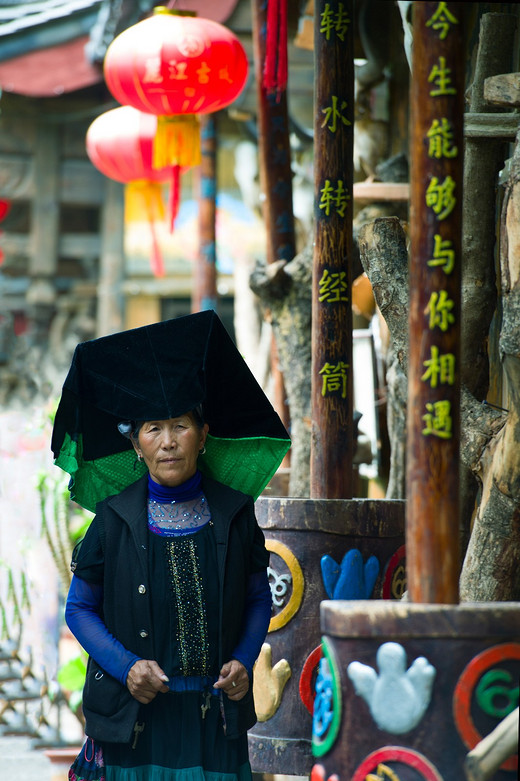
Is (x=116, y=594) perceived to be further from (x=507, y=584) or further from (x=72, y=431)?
(x=507, y=584)

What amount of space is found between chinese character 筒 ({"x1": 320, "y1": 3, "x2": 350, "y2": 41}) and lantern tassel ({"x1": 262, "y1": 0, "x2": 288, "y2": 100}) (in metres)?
0.91

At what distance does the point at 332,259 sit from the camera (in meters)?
3.40

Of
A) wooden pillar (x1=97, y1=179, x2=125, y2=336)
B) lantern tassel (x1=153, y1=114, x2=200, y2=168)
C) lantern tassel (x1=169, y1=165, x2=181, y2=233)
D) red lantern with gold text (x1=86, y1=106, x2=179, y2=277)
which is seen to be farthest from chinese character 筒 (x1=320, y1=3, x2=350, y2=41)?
wooden pillar (x1=97, y1=179, x2=125, y2=336)

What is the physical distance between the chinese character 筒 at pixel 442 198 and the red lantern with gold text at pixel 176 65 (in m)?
3.44

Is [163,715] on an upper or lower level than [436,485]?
lower

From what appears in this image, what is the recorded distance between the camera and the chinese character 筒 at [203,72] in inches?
210

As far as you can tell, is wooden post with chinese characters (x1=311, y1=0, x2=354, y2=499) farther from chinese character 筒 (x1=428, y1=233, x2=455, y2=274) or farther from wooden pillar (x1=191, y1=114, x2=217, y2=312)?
wooden pillar (x1=191, y1=114, x2=217, y2=312)

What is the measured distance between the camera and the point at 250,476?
285cm

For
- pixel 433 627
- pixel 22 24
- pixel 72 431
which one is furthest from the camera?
pixel 22 24

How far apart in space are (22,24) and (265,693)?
8.37 meters

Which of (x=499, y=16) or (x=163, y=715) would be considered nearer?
(x=163, y=715)

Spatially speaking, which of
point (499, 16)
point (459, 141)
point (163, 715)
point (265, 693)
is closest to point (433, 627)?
point (163, 715)

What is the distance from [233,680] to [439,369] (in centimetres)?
89

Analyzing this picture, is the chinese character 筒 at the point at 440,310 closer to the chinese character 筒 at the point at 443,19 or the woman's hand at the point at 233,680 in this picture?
the chinese character 筒 at the point at 443,19
